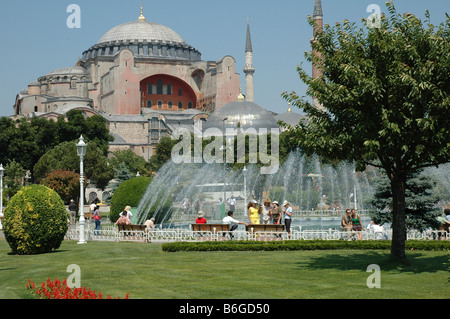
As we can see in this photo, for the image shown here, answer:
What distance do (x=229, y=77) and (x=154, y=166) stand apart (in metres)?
29.6

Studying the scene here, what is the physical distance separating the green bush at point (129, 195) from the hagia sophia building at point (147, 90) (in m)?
42.9

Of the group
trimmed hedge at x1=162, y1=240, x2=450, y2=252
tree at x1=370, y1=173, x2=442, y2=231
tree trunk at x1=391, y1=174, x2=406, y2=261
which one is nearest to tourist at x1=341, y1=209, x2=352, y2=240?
tree at x1=370, y1=173, x2=442, y2=231

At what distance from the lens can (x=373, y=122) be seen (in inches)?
409

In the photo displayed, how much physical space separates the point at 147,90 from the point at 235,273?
256 feet

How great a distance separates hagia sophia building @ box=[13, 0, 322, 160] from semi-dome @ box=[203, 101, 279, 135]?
0.40 ft

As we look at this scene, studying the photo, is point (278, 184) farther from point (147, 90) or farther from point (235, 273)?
point (147, 90)

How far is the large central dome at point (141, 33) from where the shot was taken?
92375mm

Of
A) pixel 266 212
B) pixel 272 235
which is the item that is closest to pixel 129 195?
pixel 266 212

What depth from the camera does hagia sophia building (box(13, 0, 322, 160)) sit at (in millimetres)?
74875

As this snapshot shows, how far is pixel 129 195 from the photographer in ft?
89.7

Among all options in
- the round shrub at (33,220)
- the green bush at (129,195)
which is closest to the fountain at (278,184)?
the green bush at (129,195)

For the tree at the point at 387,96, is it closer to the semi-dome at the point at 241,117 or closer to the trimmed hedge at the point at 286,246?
the trimmed hedge at the point at 286,246

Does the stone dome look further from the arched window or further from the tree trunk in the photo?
the tree trunk
